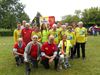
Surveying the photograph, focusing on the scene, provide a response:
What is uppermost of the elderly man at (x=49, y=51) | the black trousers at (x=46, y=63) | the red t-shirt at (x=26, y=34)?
the red t-shirt at (x=26, y=34)

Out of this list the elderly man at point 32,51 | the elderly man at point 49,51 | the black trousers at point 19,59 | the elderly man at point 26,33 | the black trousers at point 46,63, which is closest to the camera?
the elderly man at point 32,51

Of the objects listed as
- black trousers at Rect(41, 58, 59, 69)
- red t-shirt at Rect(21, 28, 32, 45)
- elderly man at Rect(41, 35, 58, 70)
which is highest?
red t-shirt at Rect(21, 28, 32, 45)

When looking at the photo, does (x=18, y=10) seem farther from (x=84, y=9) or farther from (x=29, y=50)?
(x=29, y=50)

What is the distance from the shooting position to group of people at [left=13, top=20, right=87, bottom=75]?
44.8 ft

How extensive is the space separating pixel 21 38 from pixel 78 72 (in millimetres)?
3018

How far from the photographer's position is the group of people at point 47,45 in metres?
13.7

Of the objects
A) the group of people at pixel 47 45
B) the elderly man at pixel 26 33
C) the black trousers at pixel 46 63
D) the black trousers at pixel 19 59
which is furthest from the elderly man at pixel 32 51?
the elderly man at pixel 26 33

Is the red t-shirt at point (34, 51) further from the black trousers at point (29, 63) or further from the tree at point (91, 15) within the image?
the tree at point (91, 15)

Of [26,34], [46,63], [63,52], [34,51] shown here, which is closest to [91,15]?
[26,34]

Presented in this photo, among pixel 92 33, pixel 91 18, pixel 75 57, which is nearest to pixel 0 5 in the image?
pixel 91 18

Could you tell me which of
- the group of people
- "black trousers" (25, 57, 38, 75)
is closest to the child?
the group of people

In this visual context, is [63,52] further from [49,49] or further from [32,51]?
[32,51]

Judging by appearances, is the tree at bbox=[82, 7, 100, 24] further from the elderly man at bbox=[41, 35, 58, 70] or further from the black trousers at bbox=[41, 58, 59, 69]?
the elderly man at bbox=[41, 35, 58, 70]

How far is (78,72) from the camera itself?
14180 millimetres
